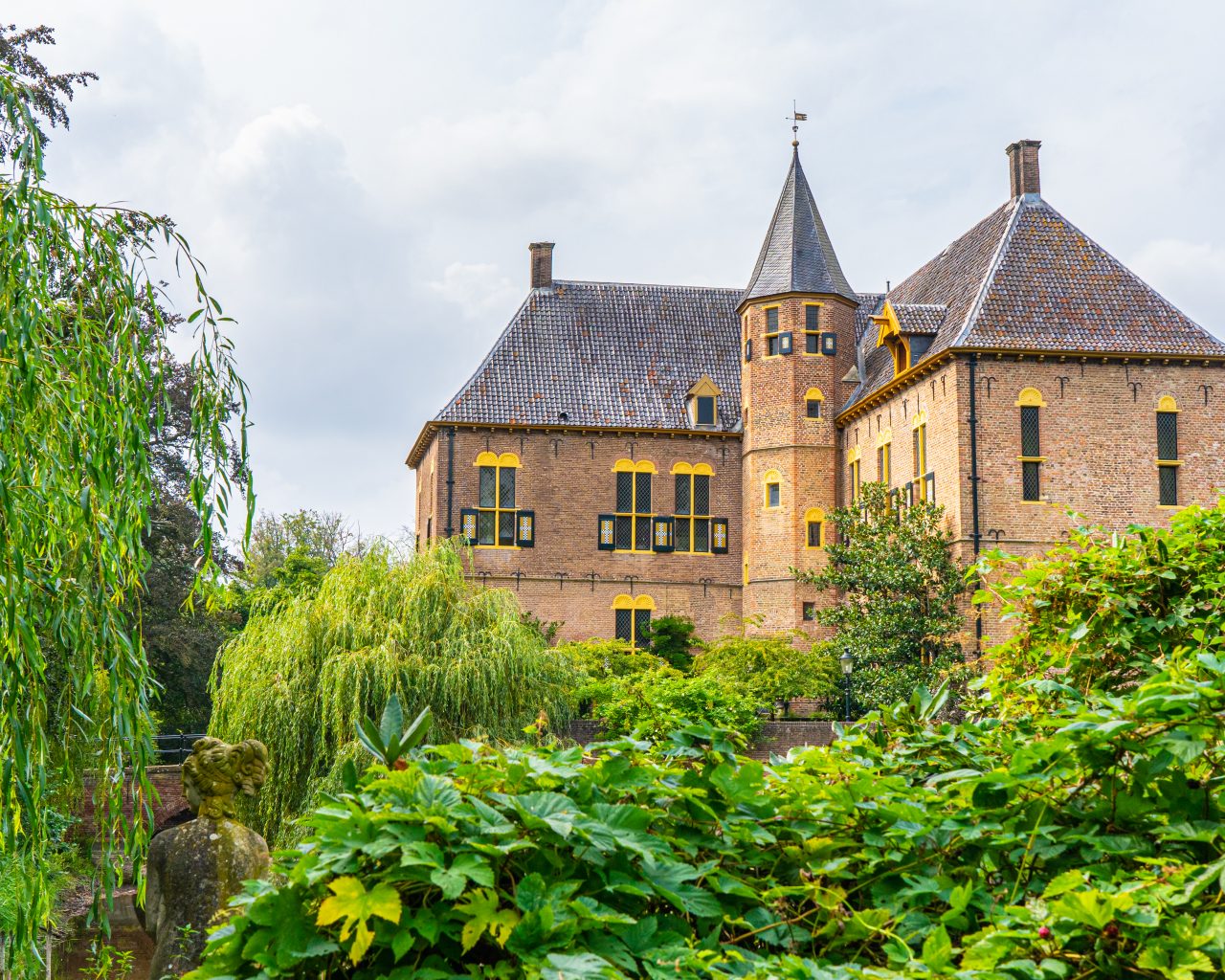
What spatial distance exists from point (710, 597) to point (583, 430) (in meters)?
5.17

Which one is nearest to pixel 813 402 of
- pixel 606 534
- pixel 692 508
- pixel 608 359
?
pixel 692 508

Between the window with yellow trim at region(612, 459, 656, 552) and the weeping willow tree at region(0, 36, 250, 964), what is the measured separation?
2662 cm

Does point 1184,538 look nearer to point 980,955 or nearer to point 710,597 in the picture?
point 980,955

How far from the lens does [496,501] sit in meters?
32.3

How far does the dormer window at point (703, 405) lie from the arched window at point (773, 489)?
232 cm

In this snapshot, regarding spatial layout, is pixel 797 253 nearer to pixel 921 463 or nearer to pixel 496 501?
pixel 921 463

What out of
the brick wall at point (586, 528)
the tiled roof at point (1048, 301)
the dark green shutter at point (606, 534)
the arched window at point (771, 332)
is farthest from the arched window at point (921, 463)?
the dark green shutter at point (606, 534)

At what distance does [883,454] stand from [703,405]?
5551 mm

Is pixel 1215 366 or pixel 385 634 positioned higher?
pixel 1215 366

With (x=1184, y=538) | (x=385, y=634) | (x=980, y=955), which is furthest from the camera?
(x=385, y=634)

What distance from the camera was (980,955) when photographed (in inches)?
92.7

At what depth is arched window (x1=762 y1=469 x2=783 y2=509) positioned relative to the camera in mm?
31750

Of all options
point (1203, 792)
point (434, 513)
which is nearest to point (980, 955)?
point (1203, 792)

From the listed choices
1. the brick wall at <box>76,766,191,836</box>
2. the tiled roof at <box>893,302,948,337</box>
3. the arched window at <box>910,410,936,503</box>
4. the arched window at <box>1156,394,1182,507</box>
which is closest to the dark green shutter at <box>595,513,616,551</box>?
the arched window at <box>910,410,936,503</box>
